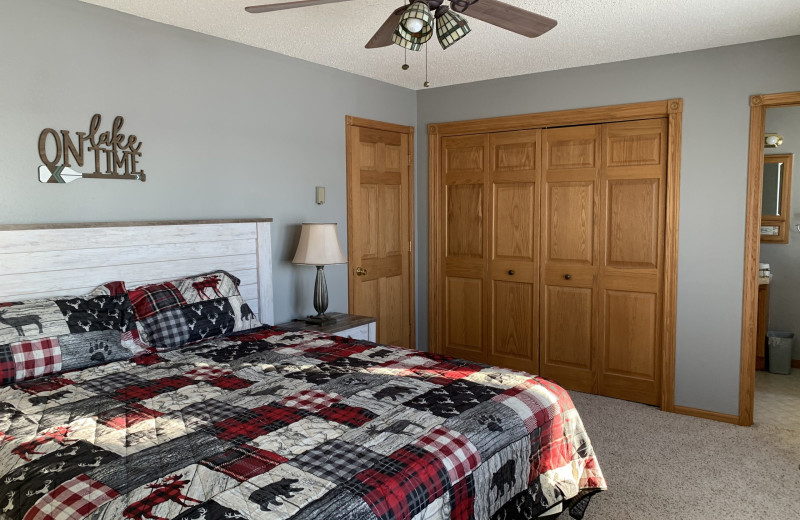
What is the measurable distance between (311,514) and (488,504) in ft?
2.33

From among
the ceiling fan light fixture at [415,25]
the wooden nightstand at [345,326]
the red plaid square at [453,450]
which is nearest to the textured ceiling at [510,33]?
the ceiling fan light fixture at [415,25]

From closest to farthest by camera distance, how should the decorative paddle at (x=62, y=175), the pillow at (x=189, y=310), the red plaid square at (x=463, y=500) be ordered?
the red plaid square at (x=463, y=500), the decorative paddle at (x=62, y=175), the pillow at (x=189, y=310)

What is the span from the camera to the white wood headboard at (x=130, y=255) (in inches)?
105

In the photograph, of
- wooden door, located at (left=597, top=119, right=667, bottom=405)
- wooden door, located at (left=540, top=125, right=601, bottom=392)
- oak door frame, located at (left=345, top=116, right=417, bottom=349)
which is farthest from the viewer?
oak door frame, located at (left=345, top=116, right=417, bottom=349)

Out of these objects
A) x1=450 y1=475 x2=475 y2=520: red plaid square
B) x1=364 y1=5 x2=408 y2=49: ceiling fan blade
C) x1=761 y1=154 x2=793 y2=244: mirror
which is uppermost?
x1=364 y1=5 x2=408 y2=49: ceiling fan blade

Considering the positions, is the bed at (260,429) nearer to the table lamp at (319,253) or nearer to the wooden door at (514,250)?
the table lamp at (319,253)

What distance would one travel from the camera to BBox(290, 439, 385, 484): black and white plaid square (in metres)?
1.59

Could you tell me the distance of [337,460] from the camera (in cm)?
166

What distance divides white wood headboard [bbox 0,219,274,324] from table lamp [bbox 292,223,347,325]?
0.22 metres

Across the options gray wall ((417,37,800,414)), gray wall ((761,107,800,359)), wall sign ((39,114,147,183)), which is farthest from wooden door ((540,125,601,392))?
wall sign ((39,114,147,183))

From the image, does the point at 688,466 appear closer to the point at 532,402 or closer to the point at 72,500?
the point at 532,402

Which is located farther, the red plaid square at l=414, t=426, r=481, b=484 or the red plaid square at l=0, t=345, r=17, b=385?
the red plaid square at l=0, t=345, r=17, b=385

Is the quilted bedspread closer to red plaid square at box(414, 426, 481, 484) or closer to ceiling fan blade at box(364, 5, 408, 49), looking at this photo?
red plaid square at box(414, 426, 481, 484)

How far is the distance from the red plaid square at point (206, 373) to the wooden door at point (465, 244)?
9.03 ft
